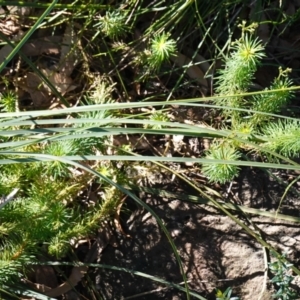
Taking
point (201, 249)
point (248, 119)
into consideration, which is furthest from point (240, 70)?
point (201, 249)

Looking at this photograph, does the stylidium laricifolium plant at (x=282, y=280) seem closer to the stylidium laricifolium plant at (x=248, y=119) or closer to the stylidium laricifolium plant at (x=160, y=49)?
the stylidium laricifolium plant at (x=248, y=119)

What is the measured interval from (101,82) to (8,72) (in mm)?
339

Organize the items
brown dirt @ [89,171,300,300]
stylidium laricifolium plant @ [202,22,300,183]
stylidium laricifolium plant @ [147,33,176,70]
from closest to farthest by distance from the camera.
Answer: stylidium laricifolium plant @ [202,22,300,183], stylidium laricifolium plant @ [147,33,176,70], brown dirt @ [89,171,300,300]

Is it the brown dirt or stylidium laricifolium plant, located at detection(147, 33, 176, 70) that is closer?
stylidium laricifolium plant, located at detection(147, 33, 176, 70)

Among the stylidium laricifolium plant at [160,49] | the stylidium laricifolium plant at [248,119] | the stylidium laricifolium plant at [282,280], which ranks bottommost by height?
the stylidium laricifolium plant at [282,280]

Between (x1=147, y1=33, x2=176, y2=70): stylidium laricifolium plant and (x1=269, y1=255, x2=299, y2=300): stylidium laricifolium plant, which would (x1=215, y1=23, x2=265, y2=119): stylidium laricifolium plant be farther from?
(x1=269, y1=255, x2=299, y2=300): stylidium laricifolium plant

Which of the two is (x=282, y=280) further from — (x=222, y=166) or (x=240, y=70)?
(x=240, y=70)

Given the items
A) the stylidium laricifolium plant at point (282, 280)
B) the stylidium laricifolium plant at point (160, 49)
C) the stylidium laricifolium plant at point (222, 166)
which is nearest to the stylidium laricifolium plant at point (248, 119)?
the stylidium laricifolium plant at point (222, 166)

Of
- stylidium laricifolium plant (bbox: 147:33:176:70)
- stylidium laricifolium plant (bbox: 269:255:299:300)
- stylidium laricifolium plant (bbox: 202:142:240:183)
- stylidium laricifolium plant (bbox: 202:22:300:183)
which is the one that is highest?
stylidium laricifolium plant (bbox: 147:33:176:70)

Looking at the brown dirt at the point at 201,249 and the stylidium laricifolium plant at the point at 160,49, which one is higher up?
the stylidium laricifolium plant at the point at 160,49

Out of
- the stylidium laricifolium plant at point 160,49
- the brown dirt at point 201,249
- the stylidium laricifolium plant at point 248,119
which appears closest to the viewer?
the stylidium laricifolium plant at point 248,119

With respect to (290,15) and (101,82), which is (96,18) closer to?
(101,82)

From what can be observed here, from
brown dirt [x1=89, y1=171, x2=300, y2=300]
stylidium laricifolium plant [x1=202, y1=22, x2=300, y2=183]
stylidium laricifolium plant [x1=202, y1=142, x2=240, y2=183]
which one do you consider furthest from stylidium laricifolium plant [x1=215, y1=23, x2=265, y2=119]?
brown dirt [x1=89, y1=171, x2=300, y2=300]

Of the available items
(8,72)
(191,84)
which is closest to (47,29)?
(8,72)
